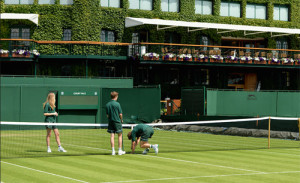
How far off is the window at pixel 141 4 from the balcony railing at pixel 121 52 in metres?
4.15

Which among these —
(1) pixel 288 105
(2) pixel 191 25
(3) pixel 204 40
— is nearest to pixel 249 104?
(1) pixel 288 105

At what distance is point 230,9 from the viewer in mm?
54938

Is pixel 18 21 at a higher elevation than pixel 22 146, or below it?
higher

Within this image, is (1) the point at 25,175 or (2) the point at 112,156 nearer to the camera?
(1) the point at 25,175

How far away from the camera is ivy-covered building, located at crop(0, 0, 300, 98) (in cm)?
4703

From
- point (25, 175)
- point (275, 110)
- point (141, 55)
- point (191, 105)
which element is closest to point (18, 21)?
point (141, 55)

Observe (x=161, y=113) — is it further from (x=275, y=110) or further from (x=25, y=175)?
(x=25, y=175)

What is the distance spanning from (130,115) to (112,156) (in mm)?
19817

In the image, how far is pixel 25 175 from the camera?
42.3 feet

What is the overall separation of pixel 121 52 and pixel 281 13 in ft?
61.6

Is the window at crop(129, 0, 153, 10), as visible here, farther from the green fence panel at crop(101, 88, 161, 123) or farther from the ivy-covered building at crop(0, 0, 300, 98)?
the green fence panel at crop(101, 88, 161, 123)

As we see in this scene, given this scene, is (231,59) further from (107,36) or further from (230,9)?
(107,36)

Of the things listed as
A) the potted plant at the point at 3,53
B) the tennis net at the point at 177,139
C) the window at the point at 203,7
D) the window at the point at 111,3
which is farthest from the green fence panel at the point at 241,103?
the window at the point at 203,7

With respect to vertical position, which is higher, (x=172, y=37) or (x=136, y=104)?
(x=172, y=37)
